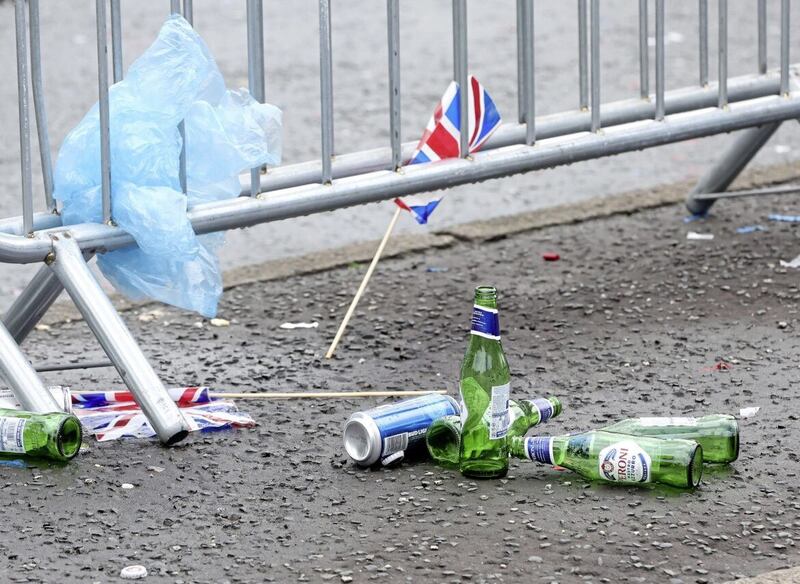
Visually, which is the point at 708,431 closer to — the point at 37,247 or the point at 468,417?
the point at 468,417

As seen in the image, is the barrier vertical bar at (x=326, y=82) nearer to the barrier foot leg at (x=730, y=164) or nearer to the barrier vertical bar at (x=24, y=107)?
the barrier vertical bar at (x=24, y=107)

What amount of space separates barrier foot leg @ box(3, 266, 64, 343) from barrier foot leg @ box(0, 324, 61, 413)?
0.96 feet

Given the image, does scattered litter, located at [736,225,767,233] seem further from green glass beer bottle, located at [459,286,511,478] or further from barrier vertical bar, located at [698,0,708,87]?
green glass beer bottle, located at [459,286,511,478]

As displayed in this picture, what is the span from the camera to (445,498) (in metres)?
3.02

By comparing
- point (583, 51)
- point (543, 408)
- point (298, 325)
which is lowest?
point (543, 408)

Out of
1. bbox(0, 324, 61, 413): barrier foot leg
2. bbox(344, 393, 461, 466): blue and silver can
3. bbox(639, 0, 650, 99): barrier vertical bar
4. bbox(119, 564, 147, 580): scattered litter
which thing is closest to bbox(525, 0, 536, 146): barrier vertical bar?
bbox(639, 0, 650, 99): barrier vertical bar

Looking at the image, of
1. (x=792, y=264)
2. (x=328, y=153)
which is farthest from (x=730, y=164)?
(x=328, y=153)

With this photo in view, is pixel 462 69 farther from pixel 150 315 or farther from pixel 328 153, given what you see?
pixel 150 315

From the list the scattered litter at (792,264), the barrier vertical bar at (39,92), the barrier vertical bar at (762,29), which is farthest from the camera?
the scattered litter at (792,264)

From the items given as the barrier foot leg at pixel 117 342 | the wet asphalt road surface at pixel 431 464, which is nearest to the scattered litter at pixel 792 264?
the wet asphalt road surface at pixel 431 464

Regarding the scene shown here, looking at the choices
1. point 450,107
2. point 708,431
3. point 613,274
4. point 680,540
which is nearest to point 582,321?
point 613,274

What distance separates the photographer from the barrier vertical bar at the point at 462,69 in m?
3.87

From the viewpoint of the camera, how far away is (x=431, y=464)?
3.22 meters

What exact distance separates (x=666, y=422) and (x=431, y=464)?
0.52 m
